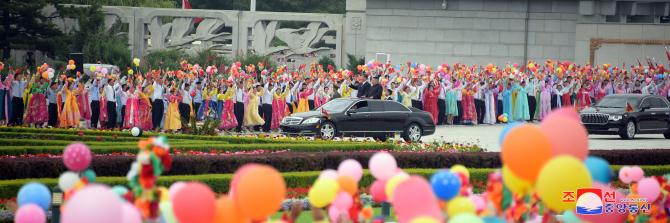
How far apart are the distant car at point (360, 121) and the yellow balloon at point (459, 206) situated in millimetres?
20087

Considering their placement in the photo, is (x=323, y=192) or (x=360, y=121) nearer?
(x=323, y=192)

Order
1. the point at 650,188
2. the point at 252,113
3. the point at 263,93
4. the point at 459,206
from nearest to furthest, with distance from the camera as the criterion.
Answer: the point at 459,206
the point at 650,188
the point at 252,113
the point at 263,93

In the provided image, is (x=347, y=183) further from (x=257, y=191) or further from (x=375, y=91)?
(x=375, y=91)

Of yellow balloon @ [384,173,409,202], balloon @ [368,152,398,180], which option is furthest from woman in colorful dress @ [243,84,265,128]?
yellow balloon @ [384,173,409,202]

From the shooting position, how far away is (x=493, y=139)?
31797mm

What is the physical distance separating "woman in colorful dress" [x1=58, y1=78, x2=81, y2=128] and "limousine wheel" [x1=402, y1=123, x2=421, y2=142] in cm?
797

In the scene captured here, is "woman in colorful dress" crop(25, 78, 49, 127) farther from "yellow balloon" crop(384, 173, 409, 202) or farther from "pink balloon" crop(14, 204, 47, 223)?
"yellow balloon" crop(384, 173, 409, 202)

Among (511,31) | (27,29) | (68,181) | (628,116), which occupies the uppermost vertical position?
(511,31)

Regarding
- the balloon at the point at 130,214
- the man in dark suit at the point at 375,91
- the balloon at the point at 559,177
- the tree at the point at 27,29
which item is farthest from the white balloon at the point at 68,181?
the tree at the point at 27,29

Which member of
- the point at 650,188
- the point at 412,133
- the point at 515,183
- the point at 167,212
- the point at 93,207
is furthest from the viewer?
the point at 412,133

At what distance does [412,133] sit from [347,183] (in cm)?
2086

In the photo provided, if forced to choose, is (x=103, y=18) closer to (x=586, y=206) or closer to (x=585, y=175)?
(x=586, y=206)

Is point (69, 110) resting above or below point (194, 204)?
above

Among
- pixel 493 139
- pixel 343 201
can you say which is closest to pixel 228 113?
pixel 493 139
